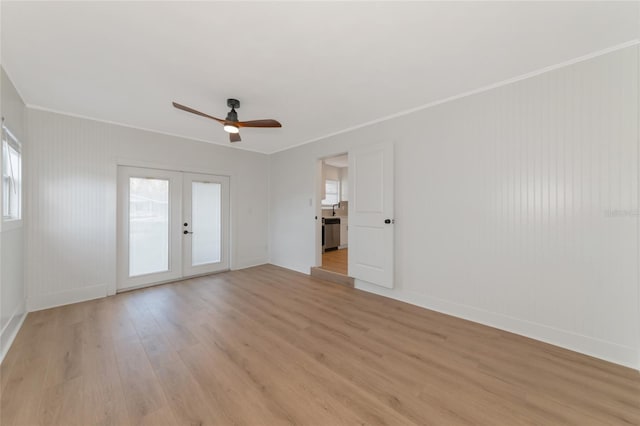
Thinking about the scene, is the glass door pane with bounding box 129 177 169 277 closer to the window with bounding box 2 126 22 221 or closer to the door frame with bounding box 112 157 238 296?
the door frame with bounding box 112 157 238 296

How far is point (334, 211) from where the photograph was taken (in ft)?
25.3

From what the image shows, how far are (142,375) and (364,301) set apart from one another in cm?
254

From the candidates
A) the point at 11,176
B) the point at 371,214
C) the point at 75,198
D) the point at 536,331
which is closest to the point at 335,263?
the point at 371,214

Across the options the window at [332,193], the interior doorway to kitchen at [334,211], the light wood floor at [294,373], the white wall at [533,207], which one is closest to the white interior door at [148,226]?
the light wood floor at [294,373]

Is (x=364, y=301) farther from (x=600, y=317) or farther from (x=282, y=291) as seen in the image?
(x=600, y=317)

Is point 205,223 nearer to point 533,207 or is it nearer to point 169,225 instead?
point 169,225

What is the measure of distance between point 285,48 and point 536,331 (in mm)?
3559

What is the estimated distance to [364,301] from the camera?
344cm

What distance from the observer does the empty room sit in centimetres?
168

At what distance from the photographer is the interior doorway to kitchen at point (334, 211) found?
21.6ft

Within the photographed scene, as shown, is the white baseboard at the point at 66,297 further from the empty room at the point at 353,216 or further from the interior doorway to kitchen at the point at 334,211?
the interior doorway to kitchen at the point at 334,211

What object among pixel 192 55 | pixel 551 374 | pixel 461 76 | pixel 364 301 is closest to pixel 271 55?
pixel 192 55

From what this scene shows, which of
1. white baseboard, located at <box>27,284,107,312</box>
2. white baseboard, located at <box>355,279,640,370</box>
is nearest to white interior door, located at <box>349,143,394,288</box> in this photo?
white baseboard, located at <box>355,279,640,370</box>

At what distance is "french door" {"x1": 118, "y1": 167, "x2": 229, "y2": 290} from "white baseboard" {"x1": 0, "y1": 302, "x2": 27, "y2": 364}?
103 cm
